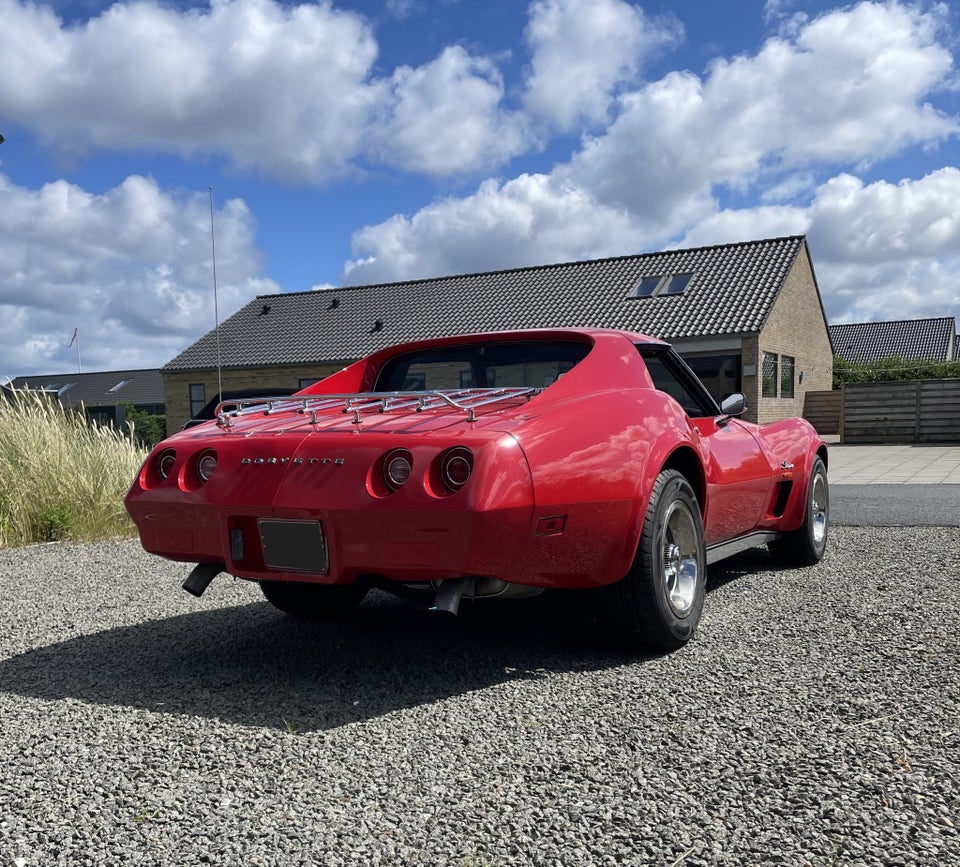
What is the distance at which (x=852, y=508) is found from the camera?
9.11m

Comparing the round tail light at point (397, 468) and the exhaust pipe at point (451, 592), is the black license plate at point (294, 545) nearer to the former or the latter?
the round tail light at point (397, 468)

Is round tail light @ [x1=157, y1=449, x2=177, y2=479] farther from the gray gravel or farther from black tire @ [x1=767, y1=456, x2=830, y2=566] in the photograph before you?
black tire @ [x1=767, y1=456, x2=830, y2=566]

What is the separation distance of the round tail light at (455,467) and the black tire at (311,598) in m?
1.51

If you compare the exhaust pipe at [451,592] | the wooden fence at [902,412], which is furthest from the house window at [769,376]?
the exhaust pipe at [451,592]

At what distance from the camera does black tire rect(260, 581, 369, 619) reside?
14.7ft

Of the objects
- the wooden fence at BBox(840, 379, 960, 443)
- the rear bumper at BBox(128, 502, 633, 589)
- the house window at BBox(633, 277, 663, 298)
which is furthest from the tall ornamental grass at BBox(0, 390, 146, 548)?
the house window at BBox(633, 277, 663, 298)

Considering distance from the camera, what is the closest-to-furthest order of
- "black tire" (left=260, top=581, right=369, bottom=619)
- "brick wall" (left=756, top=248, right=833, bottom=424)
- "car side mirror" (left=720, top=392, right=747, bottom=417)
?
"black tire" (left=260, top=581, right=369, bottom=619), "car side mirror" (left=720, top=392, right=747, bottom=417), "brick wall" (left=756, top=248, right=833, bottom=424)

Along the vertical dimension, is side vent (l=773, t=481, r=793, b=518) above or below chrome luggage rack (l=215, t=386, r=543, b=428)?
below

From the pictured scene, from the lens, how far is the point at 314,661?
12.8 feet

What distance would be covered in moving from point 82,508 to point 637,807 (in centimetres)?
699

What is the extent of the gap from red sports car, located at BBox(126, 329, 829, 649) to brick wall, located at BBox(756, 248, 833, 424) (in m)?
20.6

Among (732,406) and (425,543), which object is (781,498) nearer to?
(732,406)

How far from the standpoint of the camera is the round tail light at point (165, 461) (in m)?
3.72

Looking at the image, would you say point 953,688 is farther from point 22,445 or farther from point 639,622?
point 22,445
